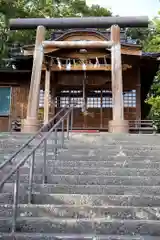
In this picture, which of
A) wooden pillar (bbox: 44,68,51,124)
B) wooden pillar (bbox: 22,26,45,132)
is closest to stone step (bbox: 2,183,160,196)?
wooden pillar (bbox: 22,26,45,132)

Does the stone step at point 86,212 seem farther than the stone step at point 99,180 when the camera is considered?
No

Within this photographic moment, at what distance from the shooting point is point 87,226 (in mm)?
4293

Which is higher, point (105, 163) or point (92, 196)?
point (105, 163)

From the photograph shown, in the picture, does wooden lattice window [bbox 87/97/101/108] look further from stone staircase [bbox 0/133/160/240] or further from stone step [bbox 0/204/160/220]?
stone step [bbox 0/204/160/220]

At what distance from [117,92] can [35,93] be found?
2729mm

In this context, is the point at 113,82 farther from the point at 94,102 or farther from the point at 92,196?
the point at 92,196

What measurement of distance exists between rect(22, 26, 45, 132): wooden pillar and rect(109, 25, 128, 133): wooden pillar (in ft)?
8.05

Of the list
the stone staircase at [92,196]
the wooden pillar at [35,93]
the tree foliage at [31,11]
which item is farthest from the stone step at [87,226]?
the tree foliage at [31,11]

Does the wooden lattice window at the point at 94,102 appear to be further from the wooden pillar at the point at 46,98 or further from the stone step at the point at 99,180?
the stone step at the point at 99,180

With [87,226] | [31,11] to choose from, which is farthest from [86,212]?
[31,11]

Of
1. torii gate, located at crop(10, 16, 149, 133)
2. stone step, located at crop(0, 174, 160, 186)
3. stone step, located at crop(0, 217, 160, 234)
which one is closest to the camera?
stone step, located at crop(0, 217, 160, 234)

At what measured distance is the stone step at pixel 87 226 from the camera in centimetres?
423

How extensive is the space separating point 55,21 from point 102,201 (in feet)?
28.3

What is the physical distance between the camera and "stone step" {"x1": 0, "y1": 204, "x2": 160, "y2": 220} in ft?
15.1
